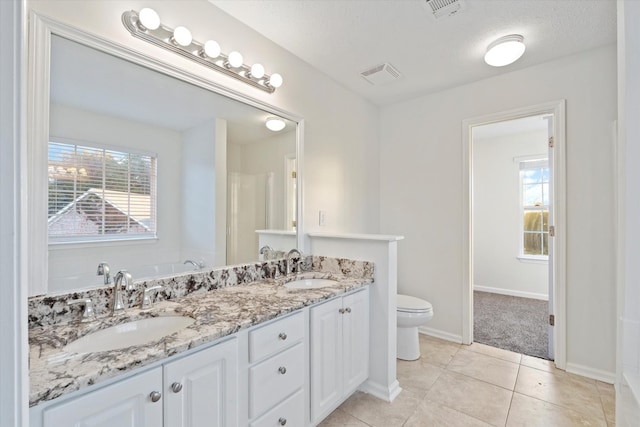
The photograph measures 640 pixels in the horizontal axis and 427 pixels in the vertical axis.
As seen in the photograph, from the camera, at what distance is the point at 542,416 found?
166 cm

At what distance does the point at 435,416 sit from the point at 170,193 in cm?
194

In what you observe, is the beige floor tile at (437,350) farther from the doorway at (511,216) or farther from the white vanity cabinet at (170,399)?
the white vanity cabinet at (170,399)

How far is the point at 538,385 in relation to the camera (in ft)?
6.42

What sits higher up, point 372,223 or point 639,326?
point 372,223

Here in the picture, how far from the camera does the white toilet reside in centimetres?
221

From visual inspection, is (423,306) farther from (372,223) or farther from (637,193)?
(637,193)

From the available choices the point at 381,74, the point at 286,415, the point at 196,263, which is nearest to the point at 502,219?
the point at 381,74

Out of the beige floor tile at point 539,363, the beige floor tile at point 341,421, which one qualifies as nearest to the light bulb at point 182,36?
the beige floor tile at point 341,421

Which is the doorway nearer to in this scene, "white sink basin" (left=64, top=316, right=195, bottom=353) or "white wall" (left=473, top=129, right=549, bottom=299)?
"white wall" (left=473, top=129, right=549, bottom=299)

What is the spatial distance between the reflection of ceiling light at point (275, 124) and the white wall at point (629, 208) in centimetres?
168

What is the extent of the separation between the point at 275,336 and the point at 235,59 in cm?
153

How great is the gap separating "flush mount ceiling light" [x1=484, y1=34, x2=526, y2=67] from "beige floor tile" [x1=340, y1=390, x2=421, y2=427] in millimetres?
2395

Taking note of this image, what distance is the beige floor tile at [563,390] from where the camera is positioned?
1739 mm
